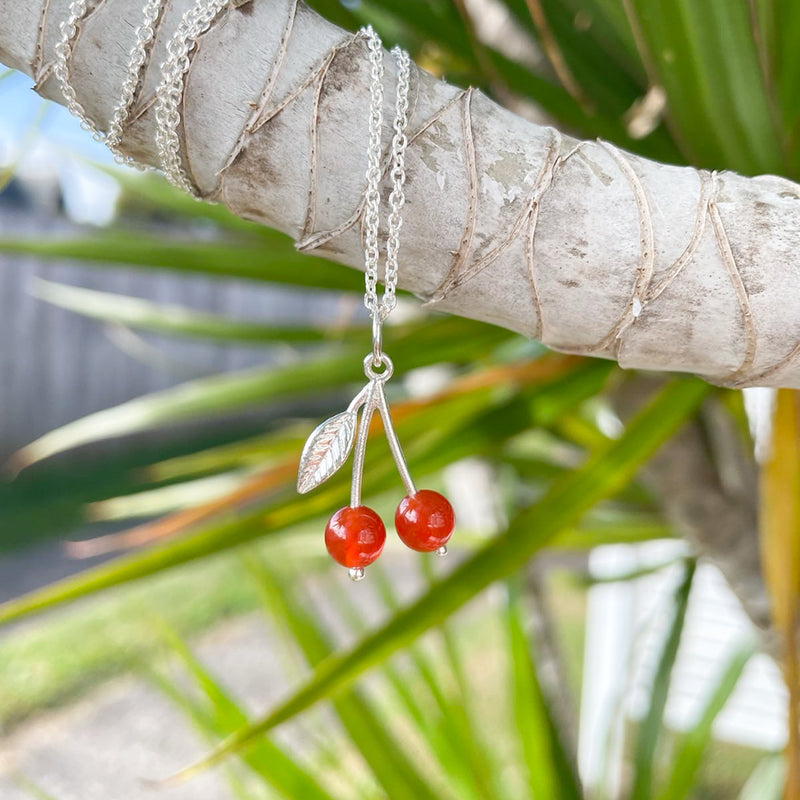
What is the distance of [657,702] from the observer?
835 mm

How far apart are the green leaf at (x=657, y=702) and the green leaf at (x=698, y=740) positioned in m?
0.06

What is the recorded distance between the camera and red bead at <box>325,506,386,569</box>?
0.36 m

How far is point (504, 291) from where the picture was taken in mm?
279

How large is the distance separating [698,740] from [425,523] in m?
0.67

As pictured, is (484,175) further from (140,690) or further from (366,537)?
(140,690)

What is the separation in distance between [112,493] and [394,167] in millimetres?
2818

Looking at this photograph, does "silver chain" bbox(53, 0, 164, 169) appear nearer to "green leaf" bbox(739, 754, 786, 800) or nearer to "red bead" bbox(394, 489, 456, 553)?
"red bead" bbox(394, 489, 456, 553)

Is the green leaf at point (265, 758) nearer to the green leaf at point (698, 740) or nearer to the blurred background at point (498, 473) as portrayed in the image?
the blurred background at point (498, 473)

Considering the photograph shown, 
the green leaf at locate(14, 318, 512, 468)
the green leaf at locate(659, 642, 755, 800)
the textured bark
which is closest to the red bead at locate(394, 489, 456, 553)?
the textured bark

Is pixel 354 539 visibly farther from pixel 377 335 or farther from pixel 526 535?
pixel 526 535

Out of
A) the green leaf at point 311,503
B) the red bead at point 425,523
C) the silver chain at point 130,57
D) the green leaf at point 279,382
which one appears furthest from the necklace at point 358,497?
the green leaf at point 279,382

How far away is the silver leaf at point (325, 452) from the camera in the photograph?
36 cm

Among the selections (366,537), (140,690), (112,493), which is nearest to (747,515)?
(366,537)

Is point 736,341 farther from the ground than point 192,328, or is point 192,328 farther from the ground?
point 192,328
